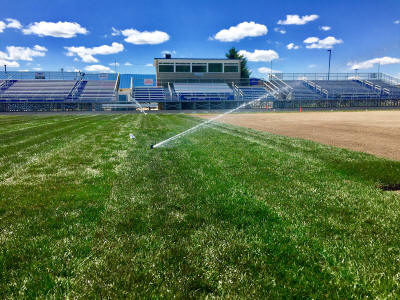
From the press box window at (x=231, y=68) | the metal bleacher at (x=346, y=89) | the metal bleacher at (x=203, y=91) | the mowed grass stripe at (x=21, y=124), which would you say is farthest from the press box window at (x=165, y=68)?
the mowed grass stripe at (x=21, y=124)

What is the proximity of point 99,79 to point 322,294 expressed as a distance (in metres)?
66.9

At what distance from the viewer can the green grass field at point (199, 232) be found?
7.34 ft

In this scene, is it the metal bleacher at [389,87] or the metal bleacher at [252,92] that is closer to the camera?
the metal bleacher at [252,92]

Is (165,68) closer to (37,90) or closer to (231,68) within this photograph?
(231,68)

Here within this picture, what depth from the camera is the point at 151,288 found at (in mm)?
2191

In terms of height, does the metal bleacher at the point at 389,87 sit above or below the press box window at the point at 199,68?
below

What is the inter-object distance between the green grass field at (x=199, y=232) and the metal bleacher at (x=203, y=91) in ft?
153

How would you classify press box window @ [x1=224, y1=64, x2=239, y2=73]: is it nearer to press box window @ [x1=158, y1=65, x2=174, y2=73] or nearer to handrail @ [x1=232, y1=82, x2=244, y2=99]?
handrail @ [x1=232, y1=82, x2=244, y2=99]

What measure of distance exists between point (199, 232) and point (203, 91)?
53.9 m

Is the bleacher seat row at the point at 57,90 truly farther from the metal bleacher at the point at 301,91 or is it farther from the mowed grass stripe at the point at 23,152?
the mowed grass stripe at the point at 23,152

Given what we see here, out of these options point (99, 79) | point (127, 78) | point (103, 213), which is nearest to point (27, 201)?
point (103, 213)

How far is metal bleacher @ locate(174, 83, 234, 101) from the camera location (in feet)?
169

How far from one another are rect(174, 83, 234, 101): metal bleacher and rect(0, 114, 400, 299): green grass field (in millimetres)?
46501

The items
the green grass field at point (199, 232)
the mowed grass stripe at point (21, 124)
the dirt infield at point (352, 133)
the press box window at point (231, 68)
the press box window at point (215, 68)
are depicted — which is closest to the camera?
the green grass field at point (199, 232)
